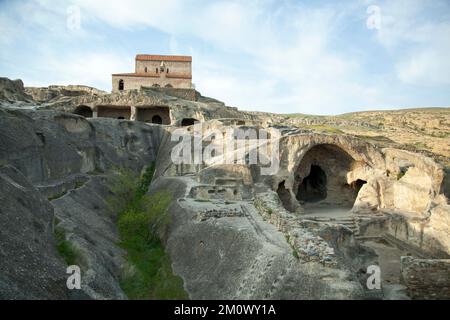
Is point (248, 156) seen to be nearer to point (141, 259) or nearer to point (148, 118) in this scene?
point (141, 259)

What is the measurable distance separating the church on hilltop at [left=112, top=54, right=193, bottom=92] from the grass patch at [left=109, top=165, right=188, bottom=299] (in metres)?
21.6

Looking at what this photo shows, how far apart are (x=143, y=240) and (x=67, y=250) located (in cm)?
584

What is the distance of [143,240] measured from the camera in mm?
17281

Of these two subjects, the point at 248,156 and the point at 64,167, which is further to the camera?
the point at 248,156

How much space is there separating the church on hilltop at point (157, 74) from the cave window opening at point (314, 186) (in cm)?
2070

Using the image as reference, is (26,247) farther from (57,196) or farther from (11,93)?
(11,93)

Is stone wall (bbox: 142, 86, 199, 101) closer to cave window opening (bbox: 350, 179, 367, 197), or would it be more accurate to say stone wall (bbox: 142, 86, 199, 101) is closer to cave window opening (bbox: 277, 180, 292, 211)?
cave window opening (bbox: 277, 180, 292, 211)

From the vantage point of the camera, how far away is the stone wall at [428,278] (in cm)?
1238

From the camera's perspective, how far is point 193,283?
12664 mm

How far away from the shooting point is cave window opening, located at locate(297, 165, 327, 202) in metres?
29.0

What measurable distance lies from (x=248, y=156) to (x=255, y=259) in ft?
40.3

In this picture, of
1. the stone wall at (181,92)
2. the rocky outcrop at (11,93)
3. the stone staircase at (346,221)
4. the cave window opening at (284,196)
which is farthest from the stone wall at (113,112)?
the stone staircase at (346,221)

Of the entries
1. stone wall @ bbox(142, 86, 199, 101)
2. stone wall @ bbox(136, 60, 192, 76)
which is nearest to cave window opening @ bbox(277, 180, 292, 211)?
stone wall @ bbox(142, 86, 199, 101)
